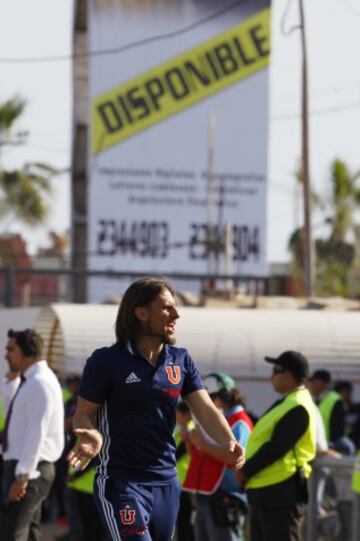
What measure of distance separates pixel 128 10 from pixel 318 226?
1383cm

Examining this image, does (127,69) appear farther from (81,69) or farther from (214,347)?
(214,347)

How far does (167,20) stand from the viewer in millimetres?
46906

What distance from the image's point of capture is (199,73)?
4719 centimetres

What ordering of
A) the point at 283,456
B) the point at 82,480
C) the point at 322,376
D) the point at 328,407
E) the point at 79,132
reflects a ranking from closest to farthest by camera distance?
the point at 283,456, the point at 82,480, the point at 328,407, the point at 322,376, the point at 79,132

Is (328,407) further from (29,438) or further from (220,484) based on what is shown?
(29,438)

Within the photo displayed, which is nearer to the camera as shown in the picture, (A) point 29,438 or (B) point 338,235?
(A) point 29,438

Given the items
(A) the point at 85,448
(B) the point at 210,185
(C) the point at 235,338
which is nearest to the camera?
(A) the point at 85,448

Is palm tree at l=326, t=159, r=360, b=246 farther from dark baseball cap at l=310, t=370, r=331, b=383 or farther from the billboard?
dark baseball cap at l=310, t=370, r=331, b=383

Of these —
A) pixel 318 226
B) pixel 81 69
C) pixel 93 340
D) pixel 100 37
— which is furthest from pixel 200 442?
pixel 318 226

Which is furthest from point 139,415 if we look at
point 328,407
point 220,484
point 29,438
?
point 328,407

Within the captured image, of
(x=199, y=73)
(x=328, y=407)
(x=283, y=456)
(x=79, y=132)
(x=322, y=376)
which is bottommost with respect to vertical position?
(x=328, y=407)

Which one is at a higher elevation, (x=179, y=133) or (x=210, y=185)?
(x=179, y=133)

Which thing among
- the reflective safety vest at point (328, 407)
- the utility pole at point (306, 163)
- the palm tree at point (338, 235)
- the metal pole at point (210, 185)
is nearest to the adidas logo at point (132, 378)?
the reflective safety vest at point (328, 407)

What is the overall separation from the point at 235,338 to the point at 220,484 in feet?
24.8
